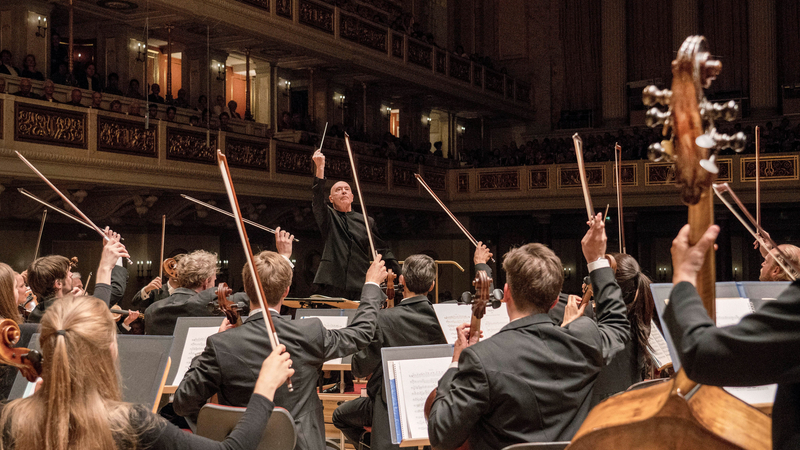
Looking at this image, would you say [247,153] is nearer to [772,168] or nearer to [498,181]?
[498,181]

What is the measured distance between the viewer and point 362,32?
641 inches

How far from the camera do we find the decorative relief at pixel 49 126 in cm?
974

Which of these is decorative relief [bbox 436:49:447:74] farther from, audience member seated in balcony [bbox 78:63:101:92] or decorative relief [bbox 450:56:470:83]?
audience member seated in balcony [bbox 78:63:101:92]

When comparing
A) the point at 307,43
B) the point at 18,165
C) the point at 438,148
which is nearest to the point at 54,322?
the point at 18,165

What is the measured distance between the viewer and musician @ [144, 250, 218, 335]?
5.09 m

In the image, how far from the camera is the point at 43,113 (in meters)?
10.0

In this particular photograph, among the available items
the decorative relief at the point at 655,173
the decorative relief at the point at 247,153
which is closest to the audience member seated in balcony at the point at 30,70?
the decorative relief at the point at 247,153

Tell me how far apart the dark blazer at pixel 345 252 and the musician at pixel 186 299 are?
150 cm

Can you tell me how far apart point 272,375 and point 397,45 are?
52.2 feet

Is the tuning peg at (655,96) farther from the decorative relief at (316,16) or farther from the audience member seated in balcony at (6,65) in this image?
the decorative relief at (316,16)

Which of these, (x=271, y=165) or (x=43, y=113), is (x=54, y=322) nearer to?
(x=43, y=113)

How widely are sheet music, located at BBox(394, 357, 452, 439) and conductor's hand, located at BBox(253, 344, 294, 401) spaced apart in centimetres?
114

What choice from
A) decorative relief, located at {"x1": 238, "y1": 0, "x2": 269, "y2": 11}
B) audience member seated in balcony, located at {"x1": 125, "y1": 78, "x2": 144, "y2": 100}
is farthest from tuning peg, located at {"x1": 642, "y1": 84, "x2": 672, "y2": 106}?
audience member seated in balcony, located at {"x1": 125, "y1": 78, "x2": 144, "y2": 100}

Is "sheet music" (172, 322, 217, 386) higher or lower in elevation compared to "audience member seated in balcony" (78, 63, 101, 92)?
lower
